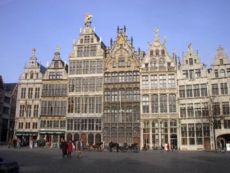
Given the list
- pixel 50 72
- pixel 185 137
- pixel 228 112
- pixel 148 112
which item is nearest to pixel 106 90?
pixel 148 112

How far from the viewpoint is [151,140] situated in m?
46.4

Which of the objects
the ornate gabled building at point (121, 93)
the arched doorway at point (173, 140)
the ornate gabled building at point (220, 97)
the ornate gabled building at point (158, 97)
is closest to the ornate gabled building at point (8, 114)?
the ornate gabled building at point (121, 93)

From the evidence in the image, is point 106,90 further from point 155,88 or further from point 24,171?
point 24,171

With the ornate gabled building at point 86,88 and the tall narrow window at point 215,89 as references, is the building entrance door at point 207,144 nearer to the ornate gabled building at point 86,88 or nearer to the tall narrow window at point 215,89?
the tall narrow window at point 215,89

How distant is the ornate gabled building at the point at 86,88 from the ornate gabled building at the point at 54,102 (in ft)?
4.51

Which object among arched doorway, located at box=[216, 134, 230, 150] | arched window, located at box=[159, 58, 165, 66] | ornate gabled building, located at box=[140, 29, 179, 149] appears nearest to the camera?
arched doorway, located at box=[216, 134, 230, 150]

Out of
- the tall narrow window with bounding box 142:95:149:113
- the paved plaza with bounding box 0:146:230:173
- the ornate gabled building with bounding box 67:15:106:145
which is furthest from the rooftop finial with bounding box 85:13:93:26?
the paved plaza with bounding box 0:146:230:173

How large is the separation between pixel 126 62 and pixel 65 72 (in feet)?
38.6

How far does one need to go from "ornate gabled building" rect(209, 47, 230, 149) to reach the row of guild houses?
0.48 ft

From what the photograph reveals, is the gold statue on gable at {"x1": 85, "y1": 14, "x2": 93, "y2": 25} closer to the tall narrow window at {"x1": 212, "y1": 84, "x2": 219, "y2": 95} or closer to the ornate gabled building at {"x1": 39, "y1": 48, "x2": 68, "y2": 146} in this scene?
the ornate gabled building at {"x1": 39, "y1": 48, "x2": 68, "y2": 146}

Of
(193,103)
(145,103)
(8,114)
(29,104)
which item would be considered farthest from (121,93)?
(8,114)

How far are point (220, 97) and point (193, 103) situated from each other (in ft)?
14.0

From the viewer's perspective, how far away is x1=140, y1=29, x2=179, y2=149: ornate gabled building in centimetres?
4628

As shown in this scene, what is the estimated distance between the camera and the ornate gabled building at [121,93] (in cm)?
4775
